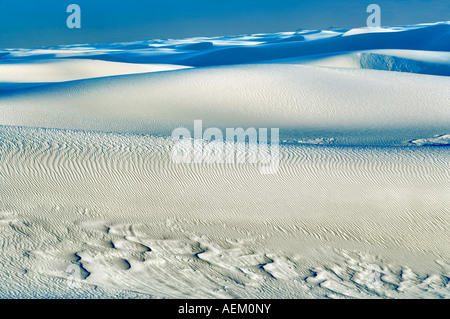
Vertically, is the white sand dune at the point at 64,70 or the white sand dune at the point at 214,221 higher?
the white sand dune at the point at 64,70

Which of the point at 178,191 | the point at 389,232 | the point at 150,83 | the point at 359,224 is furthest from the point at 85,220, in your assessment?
the point at 150,83

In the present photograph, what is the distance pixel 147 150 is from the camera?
5004mm

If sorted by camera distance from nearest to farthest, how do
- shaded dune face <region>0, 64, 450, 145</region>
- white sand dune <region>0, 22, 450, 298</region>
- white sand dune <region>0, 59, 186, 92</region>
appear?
white sand dune <region>0, 22, 450, 298</region> → shaded dune face <region>0, 64, 450, 145</region> → white sand dune <region>0, 59, 186, 92</region>

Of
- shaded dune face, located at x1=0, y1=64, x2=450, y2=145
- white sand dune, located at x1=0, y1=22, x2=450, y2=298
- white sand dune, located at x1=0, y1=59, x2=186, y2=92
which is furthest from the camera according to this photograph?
white sand dune, located at x1=0, y1=59, x2=186, y2=92

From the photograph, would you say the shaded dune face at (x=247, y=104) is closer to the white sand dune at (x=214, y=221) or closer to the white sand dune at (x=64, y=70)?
→ the white sand dune at (x=214, y=221)

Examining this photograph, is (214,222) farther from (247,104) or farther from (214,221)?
(247,104)

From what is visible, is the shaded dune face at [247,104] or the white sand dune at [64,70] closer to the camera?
the shaded dune face at [247,104]

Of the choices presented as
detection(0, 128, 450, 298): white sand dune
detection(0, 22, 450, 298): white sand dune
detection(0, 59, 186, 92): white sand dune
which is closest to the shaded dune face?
detection(0, 22, 450, 298): white sand dune

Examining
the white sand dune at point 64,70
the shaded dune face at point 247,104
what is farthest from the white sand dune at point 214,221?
the white sand dune at point 64,70

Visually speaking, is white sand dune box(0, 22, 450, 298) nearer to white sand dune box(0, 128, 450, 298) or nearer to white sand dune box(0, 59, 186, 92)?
white sand dune box(0, 128, 450, 298)

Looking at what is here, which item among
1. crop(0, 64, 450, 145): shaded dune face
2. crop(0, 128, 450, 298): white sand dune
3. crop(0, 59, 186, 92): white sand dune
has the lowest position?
crop(0, 128, 450, 298): white sand dune

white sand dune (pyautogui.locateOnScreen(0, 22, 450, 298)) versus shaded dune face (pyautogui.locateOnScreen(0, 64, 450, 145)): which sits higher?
shaded dune face (pyautogui.locateOnScreen(0, 64, 450, 145))
